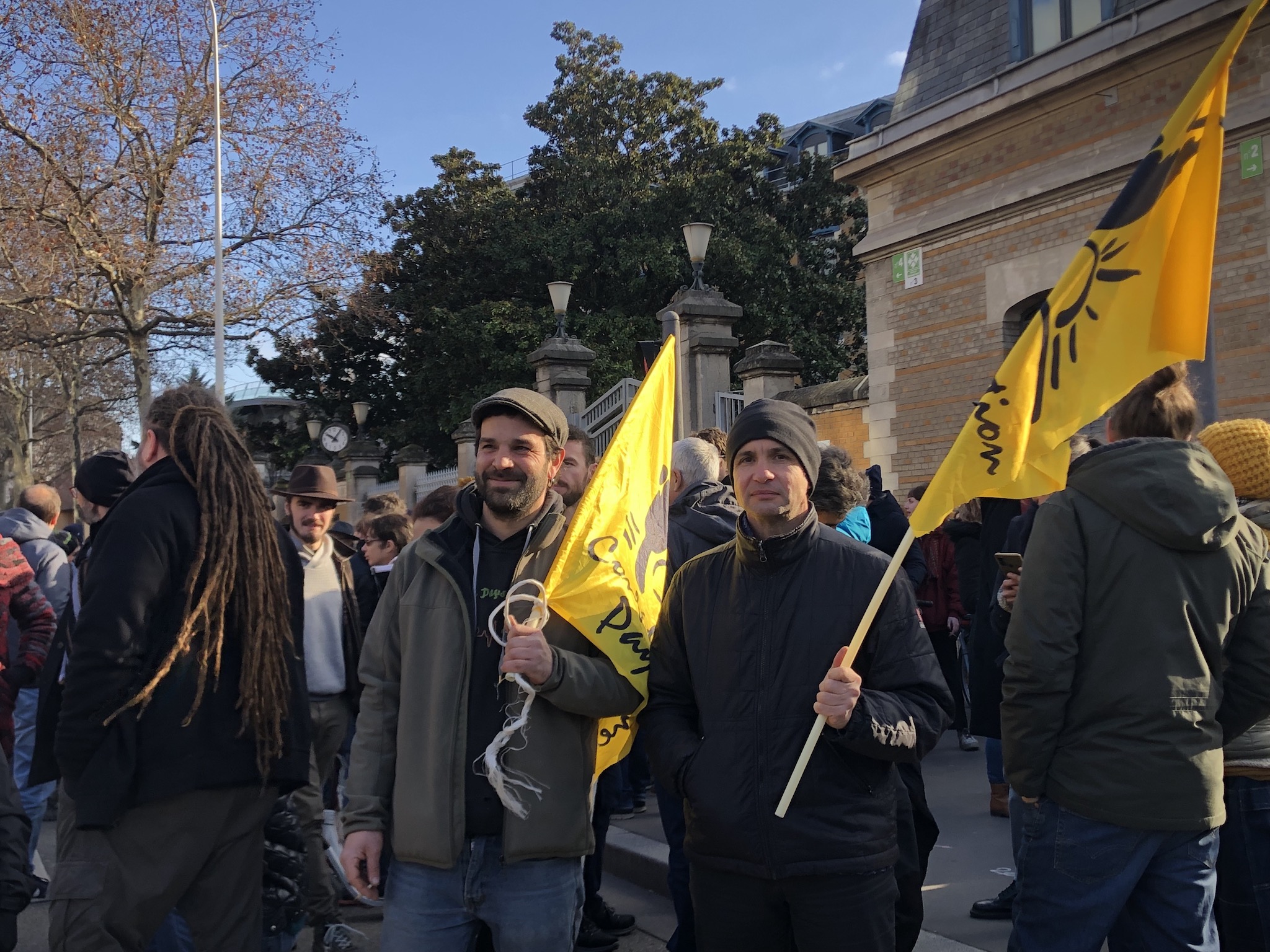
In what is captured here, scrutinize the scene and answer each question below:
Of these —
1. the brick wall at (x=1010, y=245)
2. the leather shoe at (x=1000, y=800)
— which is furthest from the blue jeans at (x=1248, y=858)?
the brick wall at (x=1010, y=245)

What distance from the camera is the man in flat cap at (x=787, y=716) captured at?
2512 mm

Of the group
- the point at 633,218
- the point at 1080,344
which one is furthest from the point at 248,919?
the point at 633,218

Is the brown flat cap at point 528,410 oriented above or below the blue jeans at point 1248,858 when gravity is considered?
above

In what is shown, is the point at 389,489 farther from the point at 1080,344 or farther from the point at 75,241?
the point at 1080,344

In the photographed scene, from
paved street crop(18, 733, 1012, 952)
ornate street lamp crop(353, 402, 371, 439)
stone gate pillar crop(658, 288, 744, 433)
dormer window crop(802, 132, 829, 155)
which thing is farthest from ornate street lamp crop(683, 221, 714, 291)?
dormer window crop(802, 132, 829, 155)

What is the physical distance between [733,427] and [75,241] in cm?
1785

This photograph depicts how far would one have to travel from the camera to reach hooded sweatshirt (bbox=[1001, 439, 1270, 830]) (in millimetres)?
2613

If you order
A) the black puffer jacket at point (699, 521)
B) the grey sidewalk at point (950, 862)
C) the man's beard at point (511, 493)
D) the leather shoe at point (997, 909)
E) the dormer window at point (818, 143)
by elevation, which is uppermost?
the dormer window at point (818, 143)

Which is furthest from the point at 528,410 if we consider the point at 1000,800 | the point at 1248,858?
the point at 1000,800

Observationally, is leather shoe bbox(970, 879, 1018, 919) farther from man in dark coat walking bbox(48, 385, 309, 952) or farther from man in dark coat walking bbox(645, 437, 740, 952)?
man in dark coat walking bbox(48, 385, 309, 952)

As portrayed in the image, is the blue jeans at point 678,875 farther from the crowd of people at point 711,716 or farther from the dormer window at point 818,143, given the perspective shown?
the dormer window at point 818,143

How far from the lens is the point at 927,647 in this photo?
2.71 meters

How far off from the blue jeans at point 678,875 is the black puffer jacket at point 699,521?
0.89m

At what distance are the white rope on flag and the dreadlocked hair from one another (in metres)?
0.74
